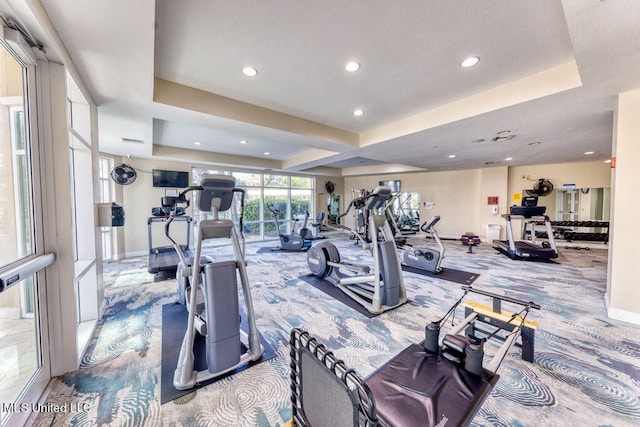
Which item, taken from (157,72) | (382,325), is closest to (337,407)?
(382,325)

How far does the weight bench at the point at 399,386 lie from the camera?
0.86 metres

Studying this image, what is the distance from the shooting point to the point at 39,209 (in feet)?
5.90

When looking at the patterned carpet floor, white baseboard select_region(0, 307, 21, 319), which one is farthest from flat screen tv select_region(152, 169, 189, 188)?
white baseboard select_region(0, 307, 21, 319)

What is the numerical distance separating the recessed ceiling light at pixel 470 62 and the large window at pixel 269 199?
6395mm

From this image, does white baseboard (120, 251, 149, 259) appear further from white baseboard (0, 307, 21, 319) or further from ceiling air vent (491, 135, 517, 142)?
ceiling air vent (491, 135, 517, 142)

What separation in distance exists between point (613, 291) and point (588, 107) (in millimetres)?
2404

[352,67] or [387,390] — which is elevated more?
[352,67]

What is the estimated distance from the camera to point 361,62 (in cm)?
251

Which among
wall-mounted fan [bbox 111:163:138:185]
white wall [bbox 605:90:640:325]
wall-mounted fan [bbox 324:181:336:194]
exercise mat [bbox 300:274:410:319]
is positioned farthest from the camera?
wall-mounted fan [bbox 324:181:336:194]

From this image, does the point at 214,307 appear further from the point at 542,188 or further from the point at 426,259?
the point at 542,188

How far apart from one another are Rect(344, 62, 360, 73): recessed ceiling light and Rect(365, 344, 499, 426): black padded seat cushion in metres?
2.88

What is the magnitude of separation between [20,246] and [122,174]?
4.76m

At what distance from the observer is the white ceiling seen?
5.80 feet

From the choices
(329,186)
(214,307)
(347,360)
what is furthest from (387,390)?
(329,186)
